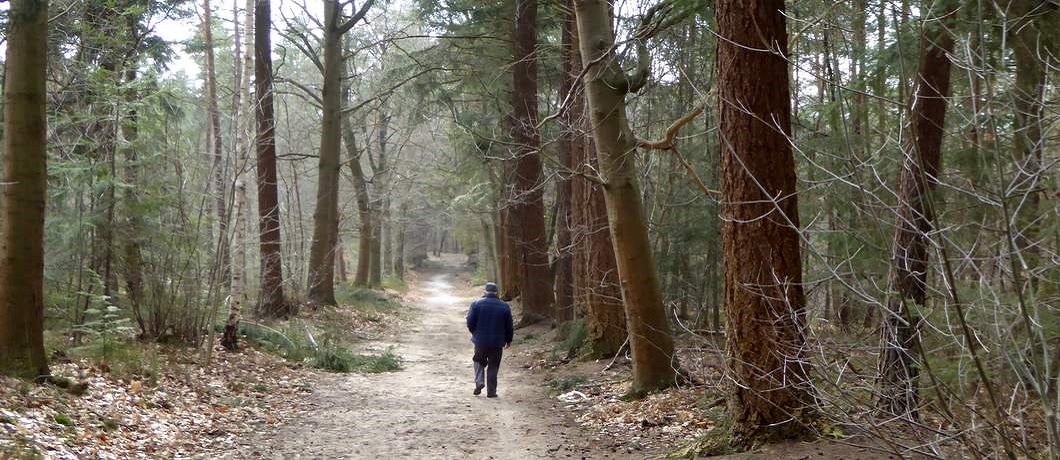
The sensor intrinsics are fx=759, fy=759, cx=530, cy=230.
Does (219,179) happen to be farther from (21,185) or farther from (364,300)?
(364,300)

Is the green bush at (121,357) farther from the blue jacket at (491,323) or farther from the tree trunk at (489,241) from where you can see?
the tree trunk at (489,241)

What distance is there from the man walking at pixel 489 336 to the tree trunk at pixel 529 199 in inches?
214

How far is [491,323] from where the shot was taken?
11492 mm

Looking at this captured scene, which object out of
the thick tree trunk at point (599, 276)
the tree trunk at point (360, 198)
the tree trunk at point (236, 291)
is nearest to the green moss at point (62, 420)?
the tree trunk at point (236, 291)

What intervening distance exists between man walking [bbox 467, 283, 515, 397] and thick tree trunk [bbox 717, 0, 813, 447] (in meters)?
5.32

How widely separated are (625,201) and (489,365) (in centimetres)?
356

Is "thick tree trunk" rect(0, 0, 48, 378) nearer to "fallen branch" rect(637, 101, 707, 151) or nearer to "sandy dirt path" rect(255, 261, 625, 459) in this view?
"sandy dirt path" rect(255, 261, 625, 459)

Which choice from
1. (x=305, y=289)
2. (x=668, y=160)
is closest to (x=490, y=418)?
(x=668, y=160)

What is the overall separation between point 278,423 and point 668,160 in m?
9.24

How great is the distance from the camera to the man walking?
37.1ft

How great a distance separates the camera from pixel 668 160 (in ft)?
49.9

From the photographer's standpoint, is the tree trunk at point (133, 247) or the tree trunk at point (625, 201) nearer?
the tree trunk at point (625, 201)

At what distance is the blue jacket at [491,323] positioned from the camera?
449 inches

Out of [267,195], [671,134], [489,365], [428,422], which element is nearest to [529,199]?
[267,195]
